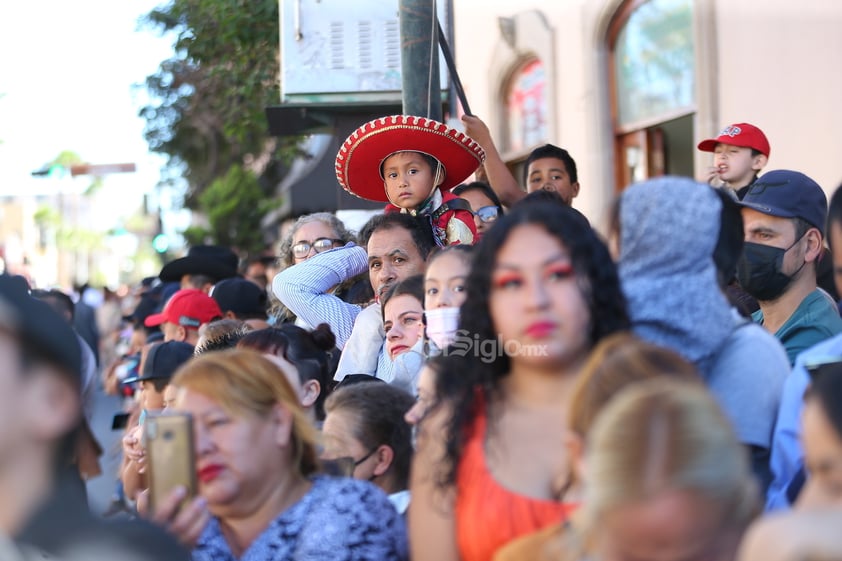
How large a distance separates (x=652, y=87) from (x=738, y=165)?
15.5 feet

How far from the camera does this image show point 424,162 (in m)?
5.53

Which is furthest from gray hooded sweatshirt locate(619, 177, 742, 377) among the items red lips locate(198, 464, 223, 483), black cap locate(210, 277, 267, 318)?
black cap locate(210, 277, 267, 318)

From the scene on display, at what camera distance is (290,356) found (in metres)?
4.62

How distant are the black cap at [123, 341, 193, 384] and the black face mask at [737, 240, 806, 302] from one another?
3.15 meters

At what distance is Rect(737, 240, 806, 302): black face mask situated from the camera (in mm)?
4348

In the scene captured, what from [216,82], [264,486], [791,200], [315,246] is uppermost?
[216,82]

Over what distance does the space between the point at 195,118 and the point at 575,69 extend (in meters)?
13.3

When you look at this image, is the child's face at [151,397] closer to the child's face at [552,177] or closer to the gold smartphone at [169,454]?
the child's face at [552,177]

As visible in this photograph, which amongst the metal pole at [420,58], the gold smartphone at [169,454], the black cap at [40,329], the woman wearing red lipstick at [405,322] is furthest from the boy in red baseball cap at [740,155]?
the black cap at [40,329]

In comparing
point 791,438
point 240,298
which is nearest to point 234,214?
point 240,298

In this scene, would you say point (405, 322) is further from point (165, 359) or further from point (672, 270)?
point (165, 359)

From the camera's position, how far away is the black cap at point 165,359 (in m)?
6.29

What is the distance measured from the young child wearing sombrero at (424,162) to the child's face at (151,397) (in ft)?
5.44

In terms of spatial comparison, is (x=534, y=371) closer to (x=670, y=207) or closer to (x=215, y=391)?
(x=670, y=207)
